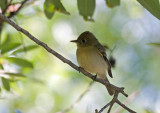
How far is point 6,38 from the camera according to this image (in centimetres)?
395

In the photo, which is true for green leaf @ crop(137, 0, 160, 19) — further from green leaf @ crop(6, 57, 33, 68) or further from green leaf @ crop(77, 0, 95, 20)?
green leaf @ crop(6, 57, 33, 68)

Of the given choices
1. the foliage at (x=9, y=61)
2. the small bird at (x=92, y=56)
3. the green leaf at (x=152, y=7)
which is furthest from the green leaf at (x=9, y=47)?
the green leaf at (x=152, y=7)

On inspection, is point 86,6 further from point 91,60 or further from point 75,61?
point 75,61

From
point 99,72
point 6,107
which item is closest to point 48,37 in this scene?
point 6,107

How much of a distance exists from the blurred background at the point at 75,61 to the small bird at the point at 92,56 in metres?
0.76

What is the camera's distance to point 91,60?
415 centimetres

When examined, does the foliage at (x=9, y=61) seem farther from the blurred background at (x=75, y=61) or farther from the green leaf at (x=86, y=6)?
the blurred background at (x=75, y=61)

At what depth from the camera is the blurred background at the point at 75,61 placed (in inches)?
235

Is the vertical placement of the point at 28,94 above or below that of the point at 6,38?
below

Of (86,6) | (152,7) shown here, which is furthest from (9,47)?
(152,7)

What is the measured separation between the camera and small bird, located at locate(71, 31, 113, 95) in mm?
4145

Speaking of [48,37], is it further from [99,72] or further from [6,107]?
[99,72]

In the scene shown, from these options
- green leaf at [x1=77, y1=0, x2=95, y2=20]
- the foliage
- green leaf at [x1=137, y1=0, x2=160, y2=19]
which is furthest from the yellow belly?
green leaf at [x1=137, y1=0, x2=160, y2=19]

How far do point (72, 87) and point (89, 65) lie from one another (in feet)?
7.87
